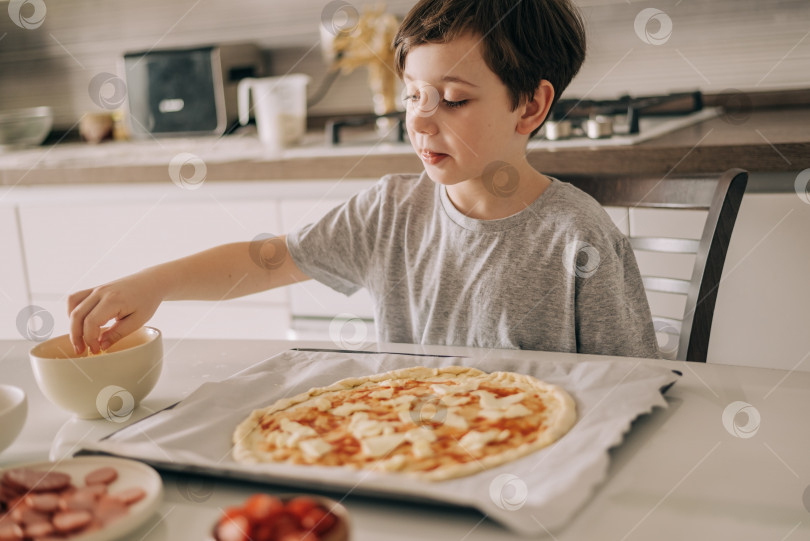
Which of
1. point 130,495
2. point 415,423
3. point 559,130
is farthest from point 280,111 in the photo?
point 130,495

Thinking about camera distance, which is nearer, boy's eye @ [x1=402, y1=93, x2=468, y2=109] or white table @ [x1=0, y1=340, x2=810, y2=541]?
white table @ [x1=0, y1=340, x2=810, y2=541]

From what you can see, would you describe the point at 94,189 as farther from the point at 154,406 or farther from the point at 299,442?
the point at 299,442

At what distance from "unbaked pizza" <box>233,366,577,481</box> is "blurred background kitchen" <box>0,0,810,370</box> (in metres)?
0.99

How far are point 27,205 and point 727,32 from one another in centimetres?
208

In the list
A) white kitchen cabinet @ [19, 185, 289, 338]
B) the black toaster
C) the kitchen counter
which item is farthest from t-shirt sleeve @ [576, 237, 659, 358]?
the black toaster

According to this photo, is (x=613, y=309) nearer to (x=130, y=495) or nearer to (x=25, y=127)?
(x=130, y=495)

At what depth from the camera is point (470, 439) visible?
67cm

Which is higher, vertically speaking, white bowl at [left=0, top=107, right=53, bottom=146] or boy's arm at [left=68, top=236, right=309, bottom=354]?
white bowl at [left=0, top=107, right=53, bottom=146]

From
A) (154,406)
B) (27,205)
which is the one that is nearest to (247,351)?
(154,406)

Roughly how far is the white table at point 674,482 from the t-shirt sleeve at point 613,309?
236 millimetres

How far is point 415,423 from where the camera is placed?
2.35 feet

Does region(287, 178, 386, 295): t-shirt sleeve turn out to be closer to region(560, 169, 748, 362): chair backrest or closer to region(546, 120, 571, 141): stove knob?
region(560, 169, 748, 362): chair backrest

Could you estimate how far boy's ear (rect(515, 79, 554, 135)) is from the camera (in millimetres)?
1174

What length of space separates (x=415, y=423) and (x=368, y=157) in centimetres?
126
